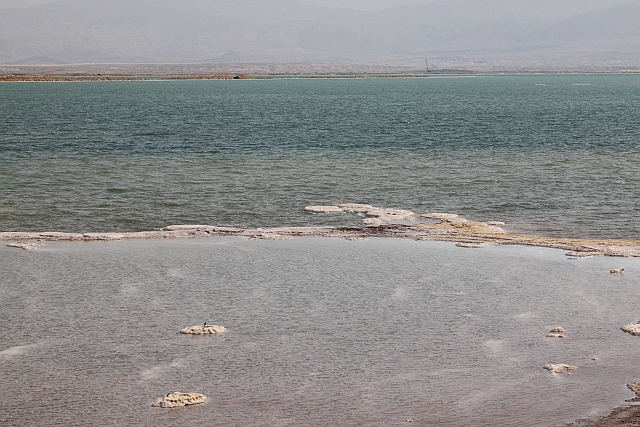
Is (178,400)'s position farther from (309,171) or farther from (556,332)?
(309,171)

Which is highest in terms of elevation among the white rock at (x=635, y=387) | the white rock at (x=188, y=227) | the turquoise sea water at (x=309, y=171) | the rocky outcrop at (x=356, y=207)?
the white rock at (x=635, y=387)

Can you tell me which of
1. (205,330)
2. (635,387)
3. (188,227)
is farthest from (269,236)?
(635,387)

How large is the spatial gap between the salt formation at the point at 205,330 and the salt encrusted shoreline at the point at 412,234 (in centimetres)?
796

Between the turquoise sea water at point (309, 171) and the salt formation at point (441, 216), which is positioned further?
the turquoise sea water at point (309, 171)

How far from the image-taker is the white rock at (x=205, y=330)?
46.9 ft

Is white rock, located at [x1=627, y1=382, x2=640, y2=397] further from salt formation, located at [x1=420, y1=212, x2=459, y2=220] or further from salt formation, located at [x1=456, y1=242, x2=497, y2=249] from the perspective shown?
salt formation, located at [x1=420, y1=212, x2=459, y2=220]

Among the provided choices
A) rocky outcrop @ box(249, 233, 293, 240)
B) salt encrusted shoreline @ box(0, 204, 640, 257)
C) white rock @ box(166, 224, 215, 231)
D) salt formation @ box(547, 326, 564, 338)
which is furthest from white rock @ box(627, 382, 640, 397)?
white rock @ box(166, 224, 215, 231)

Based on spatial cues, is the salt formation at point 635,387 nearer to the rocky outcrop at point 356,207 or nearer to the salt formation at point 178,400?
the salt formation at point 178,400

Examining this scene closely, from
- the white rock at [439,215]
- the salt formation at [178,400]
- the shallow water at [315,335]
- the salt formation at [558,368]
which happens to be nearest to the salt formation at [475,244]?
the shallow water at [315,335]

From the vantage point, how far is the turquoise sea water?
26391 mm

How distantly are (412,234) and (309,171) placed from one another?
15101mm

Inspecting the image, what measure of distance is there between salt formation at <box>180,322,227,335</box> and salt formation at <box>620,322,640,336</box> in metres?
7.04

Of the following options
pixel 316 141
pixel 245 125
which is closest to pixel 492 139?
pixel 316 141

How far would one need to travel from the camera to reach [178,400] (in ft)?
37.6
